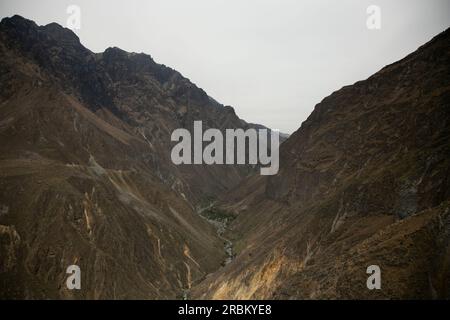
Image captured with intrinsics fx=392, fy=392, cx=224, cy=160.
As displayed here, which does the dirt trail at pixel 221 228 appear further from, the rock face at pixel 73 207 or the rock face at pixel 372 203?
the rock face at pixel 372 203

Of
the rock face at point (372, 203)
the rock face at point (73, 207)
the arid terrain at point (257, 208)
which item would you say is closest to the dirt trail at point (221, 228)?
the arid terrain at point (257, 208)

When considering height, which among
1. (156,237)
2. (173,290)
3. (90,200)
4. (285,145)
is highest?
(285,145)

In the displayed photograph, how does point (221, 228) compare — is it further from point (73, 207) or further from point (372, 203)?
point (372, 203)

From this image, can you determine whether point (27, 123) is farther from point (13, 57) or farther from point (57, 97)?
point (13, 57)

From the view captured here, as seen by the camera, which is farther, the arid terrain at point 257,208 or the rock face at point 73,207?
the rock face at point 73,207

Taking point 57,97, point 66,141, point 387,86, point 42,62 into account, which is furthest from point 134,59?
point 387,86

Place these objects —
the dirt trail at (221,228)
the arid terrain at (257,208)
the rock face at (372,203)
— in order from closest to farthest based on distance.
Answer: the rock face at (372,203) → the arid terrain at (257,208) → the dirt trail at (221,228)

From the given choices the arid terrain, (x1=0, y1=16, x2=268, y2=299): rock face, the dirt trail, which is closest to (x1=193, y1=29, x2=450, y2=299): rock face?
the arid terrain
